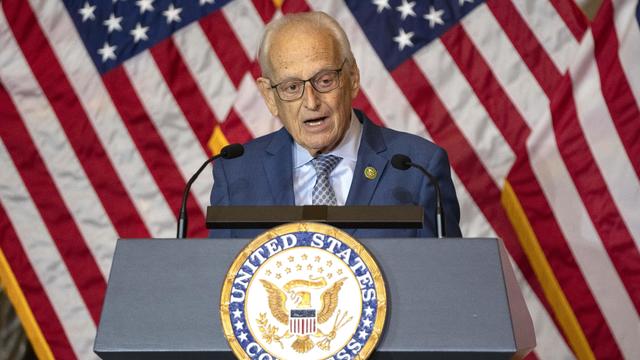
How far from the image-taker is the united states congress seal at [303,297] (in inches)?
51.5

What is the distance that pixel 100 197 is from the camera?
3.48 metres

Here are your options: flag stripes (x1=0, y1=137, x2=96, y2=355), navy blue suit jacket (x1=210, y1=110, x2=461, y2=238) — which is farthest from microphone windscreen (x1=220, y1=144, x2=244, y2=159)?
flag stripes (x1=0, y1=137, x2=96, y2=355)

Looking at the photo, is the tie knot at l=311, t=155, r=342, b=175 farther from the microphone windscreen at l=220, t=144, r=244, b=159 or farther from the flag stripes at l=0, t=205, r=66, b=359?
the flag stripes at l=0, t=205, r=66, b=359

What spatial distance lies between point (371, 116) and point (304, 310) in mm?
2061

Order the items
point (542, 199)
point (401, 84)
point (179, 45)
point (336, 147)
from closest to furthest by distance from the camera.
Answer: point (336, 147), point (542, 199), point (401, 84), point (179, 45)

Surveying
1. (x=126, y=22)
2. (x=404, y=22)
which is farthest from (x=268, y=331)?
(x=126, y=22)

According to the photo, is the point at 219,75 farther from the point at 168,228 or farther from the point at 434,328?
the point at 434,328

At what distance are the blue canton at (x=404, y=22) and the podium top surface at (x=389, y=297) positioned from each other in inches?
80.9

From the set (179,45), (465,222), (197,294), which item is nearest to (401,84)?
(465,222)

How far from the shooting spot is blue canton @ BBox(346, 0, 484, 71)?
3377 millimetres

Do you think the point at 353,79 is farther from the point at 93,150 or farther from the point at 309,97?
the point at 93,150

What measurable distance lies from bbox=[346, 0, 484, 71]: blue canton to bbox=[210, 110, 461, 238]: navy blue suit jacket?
3.69ft

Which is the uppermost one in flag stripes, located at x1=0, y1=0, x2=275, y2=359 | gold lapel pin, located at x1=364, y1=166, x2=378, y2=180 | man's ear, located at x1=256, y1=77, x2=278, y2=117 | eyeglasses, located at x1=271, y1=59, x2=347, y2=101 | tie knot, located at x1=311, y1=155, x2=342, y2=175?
flag stripes, located at x1=0, y1=0, x2=275, y2=359

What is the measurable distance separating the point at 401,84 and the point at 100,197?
4.25ft
